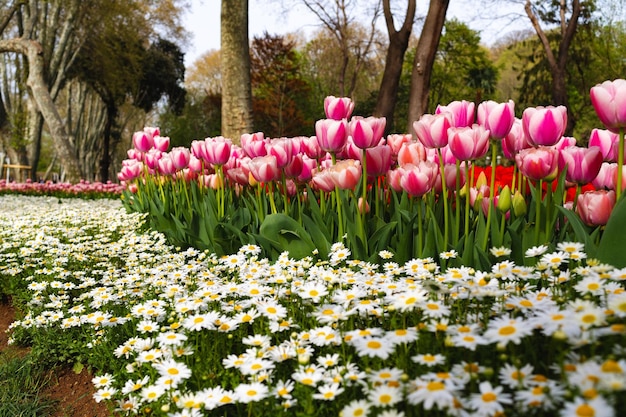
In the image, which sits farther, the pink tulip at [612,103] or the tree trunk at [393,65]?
the tree trunk at [393,65]

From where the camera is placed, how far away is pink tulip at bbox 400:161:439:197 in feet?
8.21

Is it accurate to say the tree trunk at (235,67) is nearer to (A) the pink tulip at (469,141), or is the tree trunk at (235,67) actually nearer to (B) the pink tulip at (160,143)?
(B) the pink tulip at (160,143)

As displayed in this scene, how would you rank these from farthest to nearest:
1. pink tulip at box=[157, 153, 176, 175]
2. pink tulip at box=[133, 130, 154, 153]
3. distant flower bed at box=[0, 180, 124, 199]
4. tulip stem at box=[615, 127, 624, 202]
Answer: distant flower bed at box=[0, 180, 124, 199]
pink tulip at box=[133, 130, 154, 153]
pink tulip at box=[157, 153, 176, 175]
tulip stem at box=[615, 127, 624, 202]

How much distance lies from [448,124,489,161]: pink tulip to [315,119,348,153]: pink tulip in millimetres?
643

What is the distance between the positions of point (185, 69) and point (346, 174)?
95.7ft

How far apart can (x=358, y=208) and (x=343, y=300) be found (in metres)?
0.96

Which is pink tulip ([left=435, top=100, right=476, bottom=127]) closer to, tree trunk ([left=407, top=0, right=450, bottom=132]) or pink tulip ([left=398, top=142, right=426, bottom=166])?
pink tulip ([left=398, top=142, right=426, bottom=166])

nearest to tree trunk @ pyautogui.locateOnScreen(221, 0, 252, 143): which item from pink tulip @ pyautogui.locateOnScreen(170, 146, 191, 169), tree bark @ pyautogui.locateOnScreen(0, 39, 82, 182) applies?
pink tulip @ pyautogui.locateOnScreen(170, 146, 191, 169)

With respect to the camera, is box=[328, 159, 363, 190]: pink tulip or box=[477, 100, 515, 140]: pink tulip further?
box=[328, 159, 363, 190]: pink tulip

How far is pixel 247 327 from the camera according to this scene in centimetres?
226

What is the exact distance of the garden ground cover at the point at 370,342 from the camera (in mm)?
1175

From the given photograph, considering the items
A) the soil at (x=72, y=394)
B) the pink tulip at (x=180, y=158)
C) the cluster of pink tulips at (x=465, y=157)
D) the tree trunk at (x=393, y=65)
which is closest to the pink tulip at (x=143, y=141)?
the pink tulip at (x=180, y=158)

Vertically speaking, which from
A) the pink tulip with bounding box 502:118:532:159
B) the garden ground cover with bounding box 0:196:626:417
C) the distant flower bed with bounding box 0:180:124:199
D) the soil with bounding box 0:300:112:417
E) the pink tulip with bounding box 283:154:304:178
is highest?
the pink tulip with bounding box 502:118:532:159

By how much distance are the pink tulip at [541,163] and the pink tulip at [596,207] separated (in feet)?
0.58
